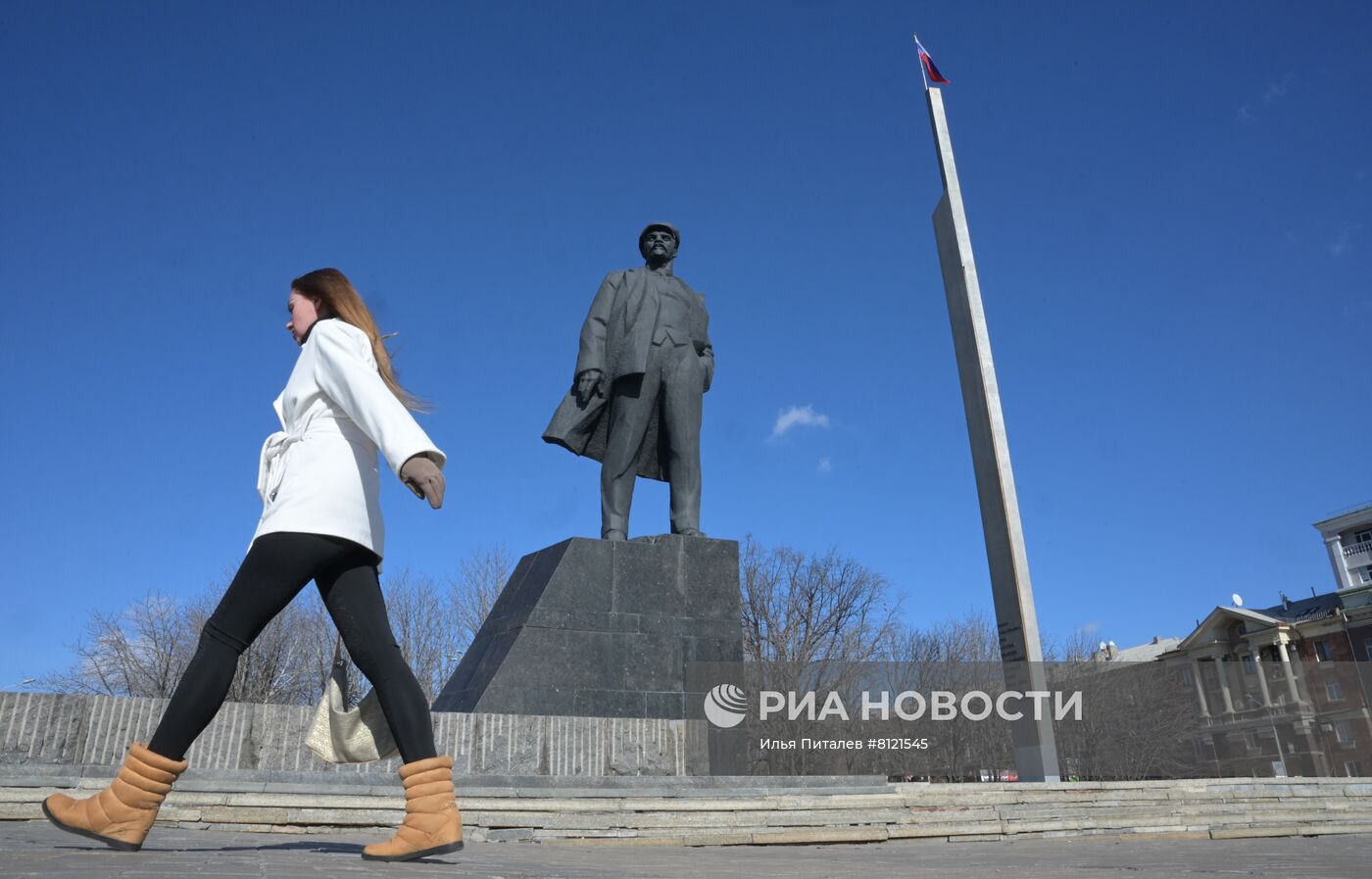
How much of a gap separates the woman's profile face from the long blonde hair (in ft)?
0.06

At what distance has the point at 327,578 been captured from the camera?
113 inches

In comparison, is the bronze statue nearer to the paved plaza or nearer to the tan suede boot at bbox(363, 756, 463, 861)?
the paved plaza

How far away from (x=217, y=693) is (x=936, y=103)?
45.5ft

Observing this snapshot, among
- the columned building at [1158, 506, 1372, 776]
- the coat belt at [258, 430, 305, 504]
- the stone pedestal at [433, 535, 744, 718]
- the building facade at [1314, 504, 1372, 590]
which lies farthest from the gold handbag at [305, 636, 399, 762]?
the building facade at [1314, 504, 1372, 590]

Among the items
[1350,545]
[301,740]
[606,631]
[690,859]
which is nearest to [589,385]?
[606,631]

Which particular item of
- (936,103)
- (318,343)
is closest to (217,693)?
(318,343)

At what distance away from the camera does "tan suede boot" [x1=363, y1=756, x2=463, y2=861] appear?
2.61 m

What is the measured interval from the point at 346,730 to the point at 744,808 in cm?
321

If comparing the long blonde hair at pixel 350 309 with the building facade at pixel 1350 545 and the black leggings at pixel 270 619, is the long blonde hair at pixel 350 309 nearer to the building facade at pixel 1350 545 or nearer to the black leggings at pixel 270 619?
the black leggings at pixel 270 619

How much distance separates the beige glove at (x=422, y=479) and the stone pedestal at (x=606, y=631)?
414 centimetres

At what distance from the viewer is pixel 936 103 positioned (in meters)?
14.2

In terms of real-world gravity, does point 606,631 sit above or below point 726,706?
above

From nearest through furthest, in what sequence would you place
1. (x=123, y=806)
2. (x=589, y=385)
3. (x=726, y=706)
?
1. (x=123, y=806)
2. (x=726, y=706)
3. (x=589, y=385)

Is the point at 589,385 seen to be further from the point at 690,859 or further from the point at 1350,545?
the point at 1350,545
